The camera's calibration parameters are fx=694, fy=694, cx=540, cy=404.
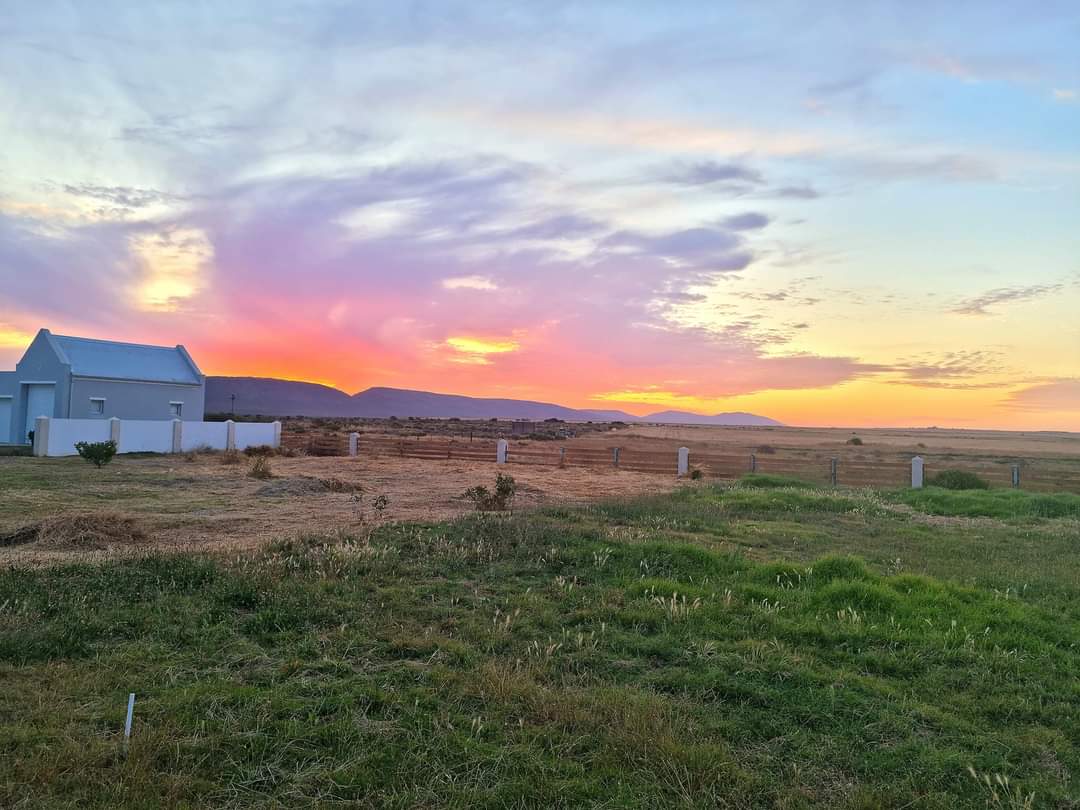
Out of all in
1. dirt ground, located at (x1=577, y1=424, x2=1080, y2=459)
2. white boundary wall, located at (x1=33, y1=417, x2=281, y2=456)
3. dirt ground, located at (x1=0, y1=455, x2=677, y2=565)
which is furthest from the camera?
dirt ground, located at (x1=577, y1=424, x2=1080, y2=459)

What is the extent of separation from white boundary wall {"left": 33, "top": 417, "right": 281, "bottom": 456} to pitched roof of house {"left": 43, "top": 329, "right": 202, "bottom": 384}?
2997 millimetres

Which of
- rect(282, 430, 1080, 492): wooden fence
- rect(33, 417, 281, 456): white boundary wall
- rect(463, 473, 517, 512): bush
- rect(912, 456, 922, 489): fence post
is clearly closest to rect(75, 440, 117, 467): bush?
rect(33, 417, 281, 456): white boundary wall

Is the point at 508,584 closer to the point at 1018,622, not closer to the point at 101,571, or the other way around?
the point at 101,571

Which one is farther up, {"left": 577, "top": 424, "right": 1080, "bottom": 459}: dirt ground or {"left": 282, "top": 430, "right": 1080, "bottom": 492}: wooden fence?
{"left": 577, "top": 424, "right": 1080, "bottom": 459}: dirt ground

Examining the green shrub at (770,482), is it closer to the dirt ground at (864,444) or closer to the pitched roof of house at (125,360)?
the dirt ground at (864,444)

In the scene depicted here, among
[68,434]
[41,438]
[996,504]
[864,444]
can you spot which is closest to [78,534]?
[996,504]

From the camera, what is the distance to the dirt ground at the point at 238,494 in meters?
10.4

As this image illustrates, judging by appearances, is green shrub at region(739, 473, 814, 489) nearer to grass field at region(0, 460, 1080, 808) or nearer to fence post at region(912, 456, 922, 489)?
fence post at region(912, 456, 922, 489)

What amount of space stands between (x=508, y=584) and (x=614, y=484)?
49.5 ft

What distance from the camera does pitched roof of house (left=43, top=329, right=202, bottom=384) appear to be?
98.1 feet

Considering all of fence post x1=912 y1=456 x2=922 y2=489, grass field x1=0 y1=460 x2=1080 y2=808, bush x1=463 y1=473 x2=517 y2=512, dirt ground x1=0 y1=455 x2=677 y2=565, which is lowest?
dirt ground x1=0 y1=455 x2=677 y2=565

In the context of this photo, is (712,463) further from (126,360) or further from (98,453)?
(126,360)

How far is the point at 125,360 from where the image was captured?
32.0m

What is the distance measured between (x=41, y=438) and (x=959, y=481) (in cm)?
3119
